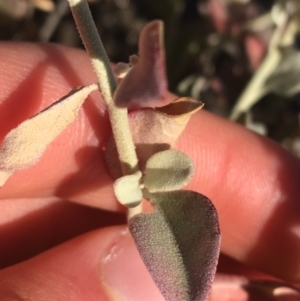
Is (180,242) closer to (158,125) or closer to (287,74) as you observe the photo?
(158,125)

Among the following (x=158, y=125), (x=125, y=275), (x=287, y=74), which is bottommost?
(x=125, y=275)

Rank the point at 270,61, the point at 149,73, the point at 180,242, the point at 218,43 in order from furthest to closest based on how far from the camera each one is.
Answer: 1. the point at 218,43
2. the point at 270,61
3. the point at 180,242
4. the point at 149,73

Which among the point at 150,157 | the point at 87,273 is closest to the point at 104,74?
the point at 150,157

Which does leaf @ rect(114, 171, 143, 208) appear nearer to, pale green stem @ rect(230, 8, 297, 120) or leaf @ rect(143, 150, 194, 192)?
leaf @ rect(143, 150, 194, 192)

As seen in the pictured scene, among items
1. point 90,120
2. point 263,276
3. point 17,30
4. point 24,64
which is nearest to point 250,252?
point 263,276

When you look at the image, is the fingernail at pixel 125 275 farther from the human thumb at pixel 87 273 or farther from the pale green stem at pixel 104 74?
the pale green stem at pixel 104 74

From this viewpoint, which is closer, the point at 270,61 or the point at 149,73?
the point at 149,73

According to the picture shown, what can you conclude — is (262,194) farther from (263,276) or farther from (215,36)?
(215,36)

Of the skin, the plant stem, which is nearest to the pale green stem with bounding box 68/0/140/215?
the plant stem
